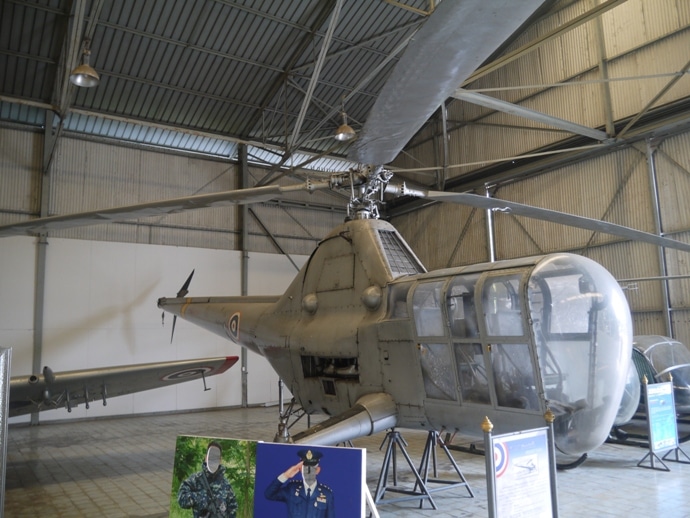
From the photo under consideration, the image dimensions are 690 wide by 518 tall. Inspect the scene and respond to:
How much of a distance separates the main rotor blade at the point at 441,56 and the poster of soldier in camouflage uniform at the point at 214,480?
100 inches

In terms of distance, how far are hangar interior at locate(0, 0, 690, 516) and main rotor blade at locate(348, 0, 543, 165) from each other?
26.0ft

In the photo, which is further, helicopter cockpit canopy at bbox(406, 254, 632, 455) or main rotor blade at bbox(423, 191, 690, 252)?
main rotor blade at bbox(423, 191, 690, 252)

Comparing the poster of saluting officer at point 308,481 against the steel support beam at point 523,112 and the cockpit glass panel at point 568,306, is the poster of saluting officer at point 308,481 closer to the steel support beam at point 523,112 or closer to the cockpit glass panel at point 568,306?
the cockpit glass panel at point 568,306

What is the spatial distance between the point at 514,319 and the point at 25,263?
14.4m

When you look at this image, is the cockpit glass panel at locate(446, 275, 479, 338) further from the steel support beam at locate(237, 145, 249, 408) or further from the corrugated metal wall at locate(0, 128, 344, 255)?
the corrugated metal wall at locate(0, 128, 344, 255)

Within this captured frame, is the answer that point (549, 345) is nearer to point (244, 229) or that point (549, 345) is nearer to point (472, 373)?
point (472, 373)

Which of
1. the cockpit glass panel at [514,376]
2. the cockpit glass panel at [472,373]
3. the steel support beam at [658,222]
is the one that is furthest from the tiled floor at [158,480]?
the steel support beam at [658,222]

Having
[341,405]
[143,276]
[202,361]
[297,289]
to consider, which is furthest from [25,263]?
[341,405]

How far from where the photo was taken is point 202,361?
9195 mm

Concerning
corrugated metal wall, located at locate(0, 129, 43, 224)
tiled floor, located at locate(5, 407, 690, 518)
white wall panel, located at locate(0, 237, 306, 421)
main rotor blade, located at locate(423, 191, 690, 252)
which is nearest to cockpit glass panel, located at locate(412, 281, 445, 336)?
main rotor blade, located at locate(423, 191, 690, 252)

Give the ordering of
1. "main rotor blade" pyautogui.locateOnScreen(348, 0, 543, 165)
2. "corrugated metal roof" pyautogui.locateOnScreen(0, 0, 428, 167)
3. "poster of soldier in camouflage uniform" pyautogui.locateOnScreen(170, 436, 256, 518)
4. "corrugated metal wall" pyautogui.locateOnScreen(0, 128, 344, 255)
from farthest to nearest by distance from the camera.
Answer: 1. "corrugated metal wall" pyautogui.locateOnScreen(0, 128, 344, 255)
2. "corrugated metal roof" pyautogui.locateOnScreen(0, 0, 428, 167)
3. "poster of soldier in camouflage uniform" pyautogui.locateOnScreen(170, 436, 256, 518)
4. "main rotor blade" pyautogui.locateOnScreen(348, 0, 543, 165)

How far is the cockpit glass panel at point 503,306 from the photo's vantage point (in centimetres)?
487

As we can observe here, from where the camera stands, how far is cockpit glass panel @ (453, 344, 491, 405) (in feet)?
16.9

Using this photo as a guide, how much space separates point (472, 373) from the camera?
5.27m
